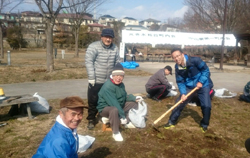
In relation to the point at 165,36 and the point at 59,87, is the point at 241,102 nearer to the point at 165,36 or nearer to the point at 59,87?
the point at 59,87

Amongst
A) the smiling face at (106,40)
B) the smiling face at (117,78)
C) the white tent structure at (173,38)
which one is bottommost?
the smiling face at (117,78)

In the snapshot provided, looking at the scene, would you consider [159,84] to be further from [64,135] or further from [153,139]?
[64,135]

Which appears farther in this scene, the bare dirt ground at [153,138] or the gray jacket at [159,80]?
the gray jacket at [159,80]

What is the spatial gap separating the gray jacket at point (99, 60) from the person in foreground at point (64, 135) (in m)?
2.02

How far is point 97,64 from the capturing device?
4.33 metres

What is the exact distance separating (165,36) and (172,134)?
58.1ft

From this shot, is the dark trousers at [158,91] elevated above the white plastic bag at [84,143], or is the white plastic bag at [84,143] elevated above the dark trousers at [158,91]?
the dark trousers at [158,91]

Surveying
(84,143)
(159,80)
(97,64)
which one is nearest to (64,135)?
(84,143)

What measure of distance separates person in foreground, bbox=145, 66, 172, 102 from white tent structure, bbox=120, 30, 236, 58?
44.2ft

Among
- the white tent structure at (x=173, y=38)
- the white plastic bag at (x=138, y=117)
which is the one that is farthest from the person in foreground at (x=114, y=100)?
the white tent structure at (x=173, y=38)

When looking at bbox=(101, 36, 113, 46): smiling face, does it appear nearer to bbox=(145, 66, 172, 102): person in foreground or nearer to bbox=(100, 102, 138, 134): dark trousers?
bbox=(100, 102, 138, 134): dark trousers

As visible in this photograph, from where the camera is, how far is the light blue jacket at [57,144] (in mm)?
1977

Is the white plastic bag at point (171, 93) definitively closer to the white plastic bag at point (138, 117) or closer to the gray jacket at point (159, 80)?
the gray jacket at point (159, 80)

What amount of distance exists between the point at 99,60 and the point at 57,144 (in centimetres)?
248
